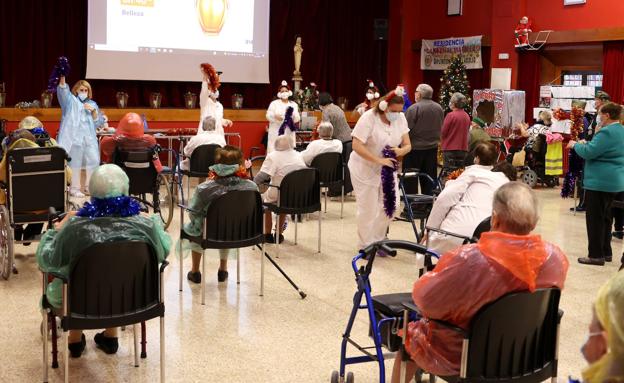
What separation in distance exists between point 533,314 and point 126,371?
2.17 metres

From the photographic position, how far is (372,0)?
15.7 metres

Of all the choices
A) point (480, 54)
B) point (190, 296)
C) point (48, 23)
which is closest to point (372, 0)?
point (480, 54)

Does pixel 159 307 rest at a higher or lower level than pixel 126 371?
higher

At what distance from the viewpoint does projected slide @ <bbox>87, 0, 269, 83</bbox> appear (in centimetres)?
1231

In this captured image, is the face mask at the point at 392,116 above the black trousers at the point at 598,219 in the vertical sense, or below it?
above

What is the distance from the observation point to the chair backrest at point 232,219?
4918 millimetres

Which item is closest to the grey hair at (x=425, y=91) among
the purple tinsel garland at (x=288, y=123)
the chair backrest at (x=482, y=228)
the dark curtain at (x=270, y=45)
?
the purple tinsel garland at (x=288, y=123)

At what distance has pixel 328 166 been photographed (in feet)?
25.9

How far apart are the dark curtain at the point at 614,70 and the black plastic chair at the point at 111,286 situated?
32.3 feet

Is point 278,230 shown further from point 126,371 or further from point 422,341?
point 422,341

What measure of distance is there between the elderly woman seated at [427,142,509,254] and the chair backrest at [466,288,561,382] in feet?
5.13

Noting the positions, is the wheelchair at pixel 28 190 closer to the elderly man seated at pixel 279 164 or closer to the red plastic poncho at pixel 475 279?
the elderly man seated at pixel 279 164

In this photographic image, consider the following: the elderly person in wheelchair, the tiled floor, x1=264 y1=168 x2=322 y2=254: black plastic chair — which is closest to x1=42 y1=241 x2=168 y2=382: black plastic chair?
the tiled floor

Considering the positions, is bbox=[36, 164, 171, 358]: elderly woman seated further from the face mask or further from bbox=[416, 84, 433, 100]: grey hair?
bbox=[416, 84, 433, 100]: grey hair
